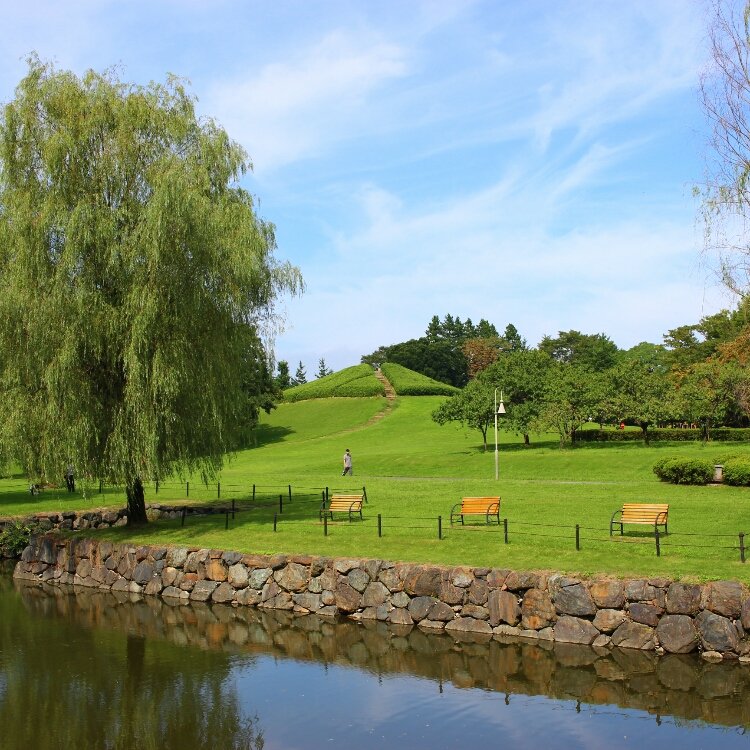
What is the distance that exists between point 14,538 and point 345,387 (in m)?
67.3

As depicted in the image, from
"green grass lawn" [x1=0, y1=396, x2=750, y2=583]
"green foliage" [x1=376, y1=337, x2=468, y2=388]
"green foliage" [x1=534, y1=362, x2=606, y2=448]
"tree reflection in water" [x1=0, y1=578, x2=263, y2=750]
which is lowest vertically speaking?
"tree reflection in water" [x1=0, y1=578, x2=263, y2=750]

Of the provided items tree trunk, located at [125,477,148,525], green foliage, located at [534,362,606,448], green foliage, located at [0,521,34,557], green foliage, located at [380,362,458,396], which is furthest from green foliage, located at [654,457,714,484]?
green foliage, located at [380,362,458,396]

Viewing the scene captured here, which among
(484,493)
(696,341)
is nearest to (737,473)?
(484,493)

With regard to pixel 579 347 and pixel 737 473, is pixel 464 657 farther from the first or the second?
pixel 579 347

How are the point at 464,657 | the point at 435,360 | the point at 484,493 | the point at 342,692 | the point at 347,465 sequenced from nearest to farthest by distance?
the point at 342,692 → the point at 464,657 → the point at 484,493 → the point at 347,465 → the point at 435,360

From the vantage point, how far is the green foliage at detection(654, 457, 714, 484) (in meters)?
30.2

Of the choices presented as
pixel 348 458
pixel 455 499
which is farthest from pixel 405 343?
pixel 455 499

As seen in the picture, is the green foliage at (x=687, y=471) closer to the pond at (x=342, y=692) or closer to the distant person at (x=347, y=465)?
the distant person at (x=347, y=465)

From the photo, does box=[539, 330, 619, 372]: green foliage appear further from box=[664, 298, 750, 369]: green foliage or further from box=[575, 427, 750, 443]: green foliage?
box=[575, 427, 750, 443]: green foliage

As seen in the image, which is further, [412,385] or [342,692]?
[412,385]

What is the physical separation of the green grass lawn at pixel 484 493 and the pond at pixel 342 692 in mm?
2430

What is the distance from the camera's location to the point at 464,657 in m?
15.6

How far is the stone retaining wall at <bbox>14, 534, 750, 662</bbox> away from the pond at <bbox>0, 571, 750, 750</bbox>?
466mm

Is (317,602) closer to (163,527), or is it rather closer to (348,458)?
(163,527)
